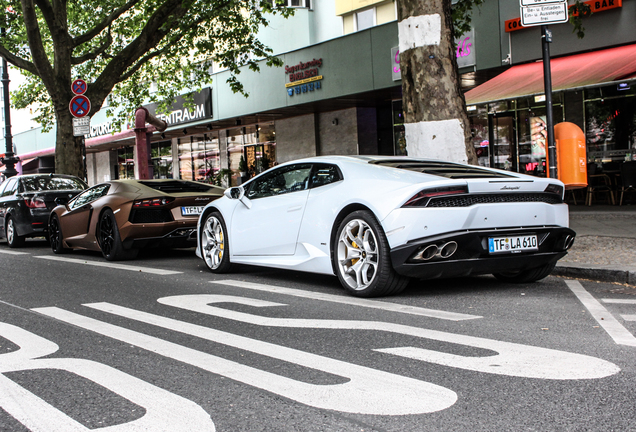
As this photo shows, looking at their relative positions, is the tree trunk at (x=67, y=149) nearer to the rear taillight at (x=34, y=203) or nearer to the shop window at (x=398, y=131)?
the rear taillight at (x=34, y=203)

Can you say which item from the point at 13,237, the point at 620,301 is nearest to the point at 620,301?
the point at 620,301

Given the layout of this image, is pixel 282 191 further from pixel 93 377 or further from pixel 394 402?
pixel 394 402

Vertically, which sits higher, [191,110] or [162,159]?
[191,110]

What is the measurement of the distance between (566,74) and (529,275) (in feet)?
26.1

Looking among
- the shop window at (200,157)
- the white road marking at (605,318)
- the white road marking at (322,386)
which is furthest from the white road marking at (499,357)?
the shop window at (200,157)

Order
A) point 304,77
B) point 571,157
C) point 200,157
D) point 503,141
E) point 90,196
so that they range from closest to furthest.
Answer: point 571,157
point 90,196
point 503,141
point 304,77
point 200,157

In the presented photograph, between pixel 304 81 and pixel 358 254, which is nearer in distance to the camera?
pixel 358 254

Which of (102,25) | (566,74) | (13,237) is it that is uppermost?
(102,25)

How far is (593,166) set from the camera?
620 inches

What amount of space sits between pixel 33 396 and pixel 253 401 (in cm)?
108

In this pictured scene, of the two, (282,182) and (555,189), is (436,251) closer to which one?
(555,189)

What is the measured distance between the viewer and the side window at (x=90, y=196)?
416 inches

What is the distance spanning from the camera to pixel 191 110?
25281 millimetres

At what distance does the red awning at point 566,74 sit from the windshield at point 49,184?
8.42m
